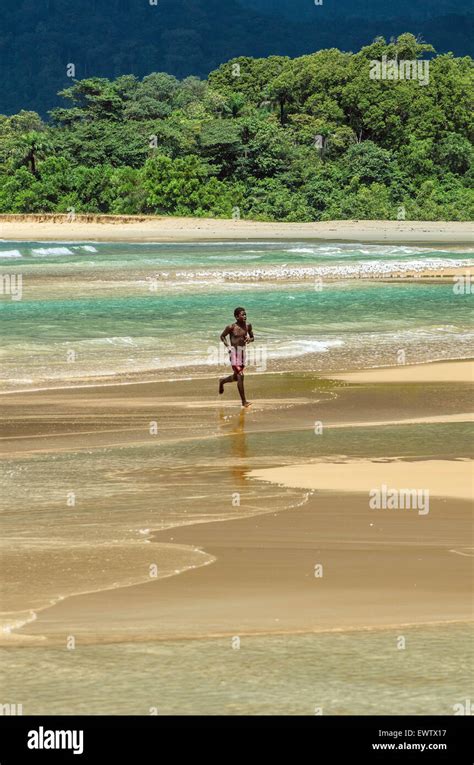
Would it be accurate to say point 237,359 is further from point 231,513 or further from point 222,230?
point 222,230

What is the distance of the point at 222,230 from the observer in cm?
6738

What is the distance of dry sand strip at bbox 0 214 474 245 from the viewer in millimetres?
65750

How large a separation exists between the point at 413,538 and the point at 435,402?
7.34 m

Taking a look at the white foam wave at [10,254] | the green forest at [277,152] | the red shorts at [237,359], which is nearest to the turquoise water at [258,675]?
the red shorts at [237,359]

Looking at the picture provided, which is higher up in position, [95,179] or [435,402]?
[95,179]

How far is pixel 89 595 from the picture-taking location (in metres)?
7.64

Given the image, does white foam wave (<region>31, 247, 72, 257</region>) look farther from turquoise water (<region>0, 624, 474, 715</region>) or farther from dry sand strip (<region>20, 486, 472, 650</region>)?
turquoise water (<region>0, 624, 474, 715</region>)

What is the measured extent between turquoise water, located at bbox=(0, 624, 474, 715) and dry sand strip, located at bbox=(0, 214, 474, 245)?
5791 cm

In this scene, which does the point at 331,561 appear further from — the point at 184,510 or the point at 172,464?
the point at 172,464

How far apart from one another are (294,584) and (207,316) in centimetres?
2095

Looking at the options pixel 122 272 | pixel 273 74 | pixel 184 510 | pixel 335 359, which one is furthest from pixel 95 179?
pixel 184 510

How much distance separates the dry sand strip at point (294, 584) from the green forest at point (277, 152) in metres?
62.2
